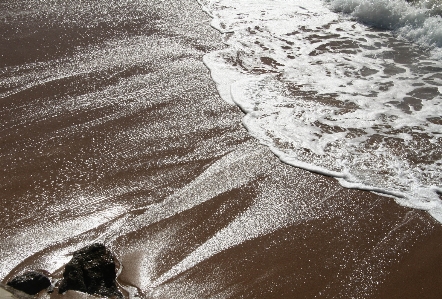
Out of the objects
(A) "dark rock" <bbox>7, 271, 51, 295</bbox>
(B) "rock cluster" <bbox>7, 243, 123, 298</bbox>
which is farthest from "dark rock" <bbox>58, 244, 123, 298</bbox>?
(A) "dark rock" <bbox>7, 271, 51, 295</bbox>

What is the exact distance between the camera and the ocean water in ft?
15.6

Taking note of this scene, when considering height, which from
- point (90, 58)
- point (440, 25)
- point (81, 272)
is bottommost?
point (81, 272)

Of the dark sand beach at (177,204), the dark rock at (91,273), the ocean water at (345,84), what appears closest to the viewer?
the dark rock at (91,273)

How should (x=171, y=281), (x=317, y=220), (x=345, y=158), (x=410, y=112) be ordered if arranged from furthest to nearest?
(x=410, y=112)
(x=345, y=158)
(x=317, y=220)
(x=171, y=281)

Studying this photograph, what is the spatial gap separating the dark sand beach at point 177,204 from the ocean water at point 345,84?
0.29 meters

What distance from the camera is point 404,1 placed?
30.7ft

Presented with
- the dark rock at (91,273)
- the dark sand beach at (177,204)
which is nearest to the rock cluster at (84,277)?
the dark rock at (91,273)

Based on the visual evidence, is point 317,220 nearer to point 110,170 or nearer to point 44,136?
point 110,170

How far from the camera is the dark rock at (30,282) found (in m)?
3.09

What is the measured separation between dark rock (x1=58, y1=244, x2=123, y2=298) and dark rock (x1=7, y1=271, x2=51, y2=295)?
0.14 metres

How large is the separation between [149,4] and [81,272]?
289 inches

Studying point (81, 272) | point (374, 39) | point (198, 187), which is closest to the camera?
point (81, 272)

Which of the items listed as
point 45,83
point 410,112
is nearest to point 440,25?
point 410,112

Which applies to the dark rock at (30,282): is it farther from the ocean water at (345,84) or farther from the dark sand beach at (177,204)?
the ocean water at (345,84)
